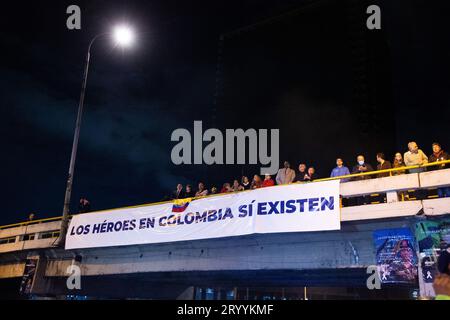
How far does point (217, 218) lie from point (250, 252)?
159cm

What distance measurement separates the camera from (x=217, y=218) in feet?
48.1

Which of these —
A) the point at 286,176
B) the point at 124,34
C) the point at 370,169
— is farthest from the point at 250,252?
the point at 124,34

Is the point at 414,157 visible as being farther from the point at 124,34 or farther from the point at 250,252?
the point at 124,34

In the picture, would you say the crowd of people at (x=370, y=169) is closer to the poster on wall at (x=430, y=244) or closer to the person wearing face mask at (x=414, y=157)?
the person wearing face mask at (x=414, y=157)

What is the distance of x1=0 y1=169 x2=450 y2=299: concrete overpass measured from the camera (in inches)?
456

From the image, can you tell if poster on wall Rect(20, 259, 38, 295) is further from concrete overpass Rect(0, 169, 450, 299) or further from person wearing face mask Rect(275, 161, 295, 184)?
person wearing face mask Rect(275, 161, 295, 184)

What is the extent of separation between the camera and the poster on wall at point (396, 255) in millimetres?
11102

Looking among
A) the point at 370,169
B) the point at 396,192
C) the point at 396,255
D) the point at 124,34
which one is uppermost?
the point at 124,34

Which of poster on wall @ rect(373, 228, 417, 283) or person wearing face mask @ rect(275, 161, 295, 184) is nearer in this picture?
poster on wall @ rect(373, 228, 417, 283)

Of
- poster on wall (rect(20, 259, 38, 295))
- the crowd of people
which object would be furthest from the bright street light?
poster on wall (rect(20, 259, 38, 295))

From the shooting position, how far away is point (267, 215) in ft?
44.0

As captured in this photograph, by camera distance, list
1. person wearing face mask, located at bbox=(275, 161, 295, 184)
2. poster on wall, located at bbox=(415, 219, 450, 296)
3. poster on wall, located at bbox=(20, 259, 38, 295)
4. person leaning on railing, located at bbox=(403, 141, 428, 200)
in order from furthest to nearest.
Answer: poster on wall, located at bbox=(20, 259, 38, 295) → person wearing face mask, located at bbox=(275, 161, 295, 184) → person leaning on railing, located at bbox=(403, 141, 428, 200) → poster on wall, located at bbox=(415, 219, 450, 296)

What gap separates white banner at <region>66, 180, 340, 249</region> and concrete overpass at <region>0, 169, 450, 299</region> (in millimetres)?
527
